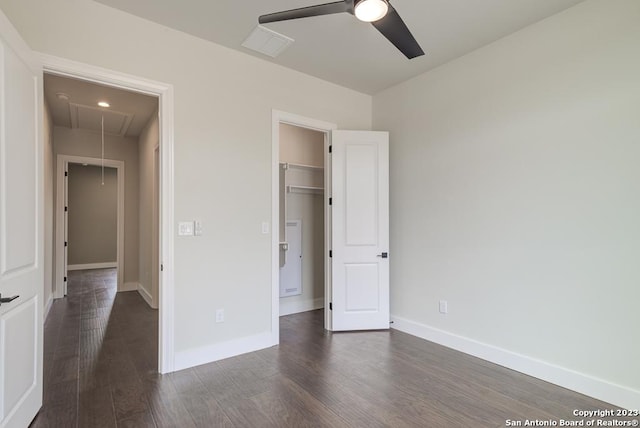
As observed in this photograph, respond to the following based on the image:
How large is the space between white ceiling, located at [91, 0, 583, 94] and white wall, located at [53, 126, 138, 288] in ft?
13.2

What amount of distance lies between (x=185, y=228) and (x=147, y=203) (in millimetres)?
2806

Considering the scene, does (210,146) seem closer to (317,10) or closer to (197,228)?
(197,228)

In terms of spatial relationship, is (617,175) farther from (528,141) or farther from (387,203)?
(387,203)

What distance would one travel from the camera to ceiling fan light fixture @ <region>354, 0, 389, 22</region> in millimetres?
1738

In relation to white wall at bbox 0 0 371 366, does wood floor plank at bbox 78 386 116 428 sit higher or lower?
lower

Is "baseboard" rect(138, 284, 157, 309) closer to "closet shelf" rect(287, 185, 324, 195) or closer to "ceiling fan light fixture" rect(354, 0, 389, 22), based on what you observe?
"closet shelf" rect(287, 185, 324, 195)

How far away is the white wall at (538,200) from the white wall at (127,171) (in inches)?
195

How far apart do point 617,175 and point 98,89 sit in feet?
16.5

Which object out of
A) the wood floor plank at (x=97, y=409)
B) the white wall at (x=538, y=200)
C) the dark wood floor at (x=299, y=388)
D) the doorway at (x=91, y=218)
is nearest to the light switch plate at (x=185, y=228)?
the dark wood floor at (x=299, y=388)

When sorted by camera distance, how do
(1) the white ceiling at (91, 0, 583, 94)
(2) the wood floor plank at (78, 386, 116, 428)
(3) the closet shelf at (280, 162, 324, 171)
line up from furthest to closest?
1. (3) the closet shelf at (280, 162, 324, 171)
2. (1) the white ceiling at (91, 0, 583, 94)
3. (2) the wood floor plank at (78, 386, 116, 428)

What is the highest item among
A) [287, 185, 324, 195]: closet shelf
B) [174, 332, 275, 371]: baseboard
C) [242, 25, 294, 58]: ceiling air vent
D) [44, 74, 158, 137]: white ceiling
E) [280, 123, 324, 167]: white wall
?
[242, 25, 294, 58]: ceiling air vent

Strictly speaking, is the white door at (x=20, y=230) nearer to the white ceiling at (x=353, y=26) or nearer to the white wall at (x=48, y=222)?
the white ceiling at (x=353, y=26)

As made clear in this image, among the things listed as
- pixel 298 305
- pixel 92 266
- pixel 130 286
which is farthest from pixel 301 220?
pixel 92 266

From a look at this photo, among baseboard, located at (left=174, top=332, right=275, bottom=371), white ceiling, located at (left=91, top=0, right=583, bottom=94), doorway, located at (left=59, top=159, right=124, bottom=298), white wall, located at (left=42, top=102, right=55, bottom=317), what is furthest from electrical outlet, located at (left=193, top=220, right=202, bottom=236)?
doorway, located at (left=59, top=159, right=124, bottom=298)
